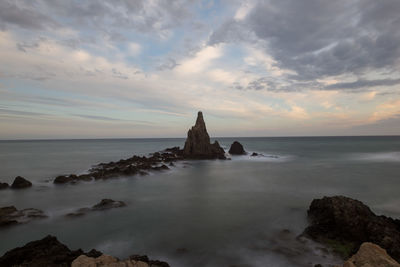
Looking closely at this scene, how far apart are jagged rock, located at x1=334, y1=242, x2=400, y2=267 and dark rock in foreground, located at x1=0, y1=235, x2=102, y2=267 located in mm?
7799

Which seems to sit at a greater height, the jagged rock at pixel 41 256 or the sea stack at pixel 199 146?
the sea stack at pixel 199 146

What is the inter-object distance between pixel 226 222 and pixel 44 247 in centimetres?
874

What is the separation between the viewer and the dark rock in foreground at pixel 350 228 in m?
8.73

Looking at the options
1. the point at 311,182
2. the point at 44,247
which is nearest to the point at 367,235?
the point at 44,247

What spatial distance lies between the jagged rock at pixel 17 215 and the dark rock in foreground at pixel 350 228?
15.5m

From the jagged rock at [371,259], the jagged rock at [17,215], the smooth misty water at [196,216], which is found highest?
the jagged rock at [371,259]

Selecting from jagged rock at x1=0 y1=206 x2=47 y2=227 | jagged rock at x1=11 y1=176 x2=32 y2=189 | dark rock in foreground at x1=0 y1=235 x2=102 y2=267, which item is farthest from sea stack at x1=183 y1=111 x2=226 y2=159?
dark rock in foreground at x1=0 y1=235 x2=102 y2=267

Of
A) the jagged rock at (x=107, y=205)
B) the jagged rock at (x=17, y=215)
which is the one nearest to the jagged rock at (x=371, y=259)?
the jagged rock at (x=107, y=205)

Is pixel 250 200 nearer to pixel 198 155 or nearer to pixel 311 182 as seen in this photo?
pixel 311 182

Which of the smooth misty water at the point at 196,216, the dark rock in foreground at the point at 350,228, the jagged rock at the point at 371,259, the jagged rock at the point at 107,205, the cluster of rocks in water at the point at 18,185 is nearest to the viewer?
the jagged rock at the point at 371,259

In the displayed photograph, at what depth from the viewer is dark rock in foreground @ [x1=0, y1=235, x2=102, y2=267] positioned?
6230mm

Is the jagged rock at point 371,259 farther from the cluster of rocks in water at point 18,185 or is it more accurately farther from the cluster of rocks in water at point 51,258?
the cluster of rocks in water at point 18,185

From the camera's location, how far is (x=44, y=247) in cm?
731

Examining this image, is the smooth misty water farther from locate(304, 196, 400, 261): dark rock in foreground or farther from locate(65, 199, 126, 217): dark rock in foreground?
locate(304, 196, 400, 261): dark rock in foreground
